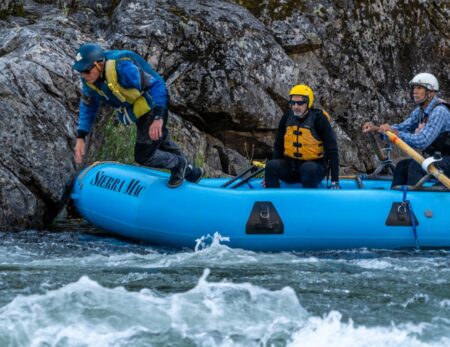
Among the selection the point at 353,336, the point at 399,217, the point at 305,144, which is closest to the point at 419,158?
the point at 399,217

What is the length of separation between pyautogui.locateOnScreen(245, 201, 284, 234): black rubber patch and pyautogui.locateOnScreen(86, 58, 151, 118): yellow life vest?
1.25 meters

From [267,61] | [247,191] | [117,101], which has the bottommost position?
[247,191]

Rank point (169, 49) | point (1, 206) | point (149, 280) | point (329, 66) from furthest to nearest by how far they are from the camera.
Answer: point (329, 66)
point (169, 49)
point (1, 206)
point (149, 280)

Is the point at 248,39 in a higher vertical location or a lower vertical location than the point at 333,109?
higher

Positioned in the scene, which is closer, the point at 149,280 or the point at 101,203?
the point at 149,280

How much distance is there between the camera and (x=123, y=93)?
693 centimetres

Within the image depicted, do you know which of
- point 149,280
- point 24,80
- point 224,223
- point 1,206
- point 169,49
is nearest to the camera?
point 149,280

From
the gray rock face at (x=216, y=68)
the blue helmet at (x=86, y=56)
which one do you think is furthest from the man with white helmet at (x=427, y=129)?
the gray rock face at (x=216, y=68)

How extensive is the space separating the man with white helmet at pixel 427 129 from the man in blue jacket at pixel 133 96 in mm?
1746

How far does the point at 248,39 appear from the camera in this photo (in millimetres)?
10242

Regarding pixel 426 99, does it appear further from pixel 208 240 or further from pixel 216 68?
pixel 216 68

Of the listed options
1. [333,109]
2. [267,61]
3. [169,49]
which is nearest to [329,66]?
[333,109]

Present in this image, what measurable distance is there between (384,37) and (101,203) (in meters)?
5.84

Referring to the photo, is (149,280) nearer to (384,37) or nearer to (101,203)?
(101,203)
